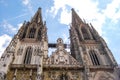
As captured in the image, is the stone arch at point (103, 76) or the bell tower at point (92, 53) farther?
the bell tower at point (92, 53)

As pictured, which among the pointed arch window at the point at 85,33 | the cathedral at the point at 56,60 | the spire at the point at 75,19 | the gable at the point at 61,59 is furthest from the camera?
the spire at the point at 75,19

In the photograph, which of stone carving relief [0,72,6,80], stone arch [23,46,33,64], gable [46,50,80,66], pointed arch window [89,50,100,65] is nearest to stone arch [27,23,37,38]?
stone arch [23,46,33,64]

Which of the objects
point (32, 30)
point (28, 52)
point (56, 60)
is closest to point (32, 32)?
point (32, 30)

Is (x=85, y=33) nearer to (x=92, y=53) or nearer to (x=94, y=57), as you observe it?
(x=92, y=53)

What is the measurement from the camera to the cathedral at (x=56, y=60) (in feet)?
62.9

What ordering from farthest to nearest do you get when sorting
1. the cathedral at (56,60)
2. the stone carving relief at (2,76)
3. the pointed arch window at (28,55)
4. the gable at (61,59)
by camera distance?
the pointed arch window at (28,55)
the gable at (61,59)
the cathedral at (56,60)
the stone carving relief at (2,76)

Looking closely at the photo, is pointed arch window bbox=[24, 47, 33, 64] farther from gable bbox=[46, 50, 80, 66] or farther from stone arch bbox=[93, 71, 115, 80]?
stone arch bbox=[93, 71, 115, 80]

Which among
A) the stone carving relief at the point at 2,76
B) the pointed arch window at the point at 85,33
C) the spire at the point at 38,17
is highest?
the spire at the point at 38,17

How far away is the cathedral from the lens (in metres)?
19.2

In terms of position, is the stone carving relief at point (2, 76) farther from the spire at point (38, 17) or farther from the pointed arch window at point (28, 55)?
the spire at point (38, 17)

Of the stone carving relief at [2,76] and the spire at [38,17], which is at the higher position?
the spire at [38,17]

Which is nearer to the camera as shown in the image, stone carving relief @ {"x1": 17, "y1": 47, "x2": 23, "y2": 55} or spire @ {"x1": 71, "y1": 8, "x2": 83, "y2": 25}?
stone carving relief @ {"x1": 17, "y1": 47, "x2": 23, "y2": 55}

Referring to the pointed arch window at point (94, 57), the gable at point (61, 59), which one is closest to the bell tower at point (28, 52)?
the gable at point (61, 59)

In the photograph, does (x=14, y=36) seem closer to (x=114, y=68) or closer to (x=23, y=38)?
(x=23, y=38)
